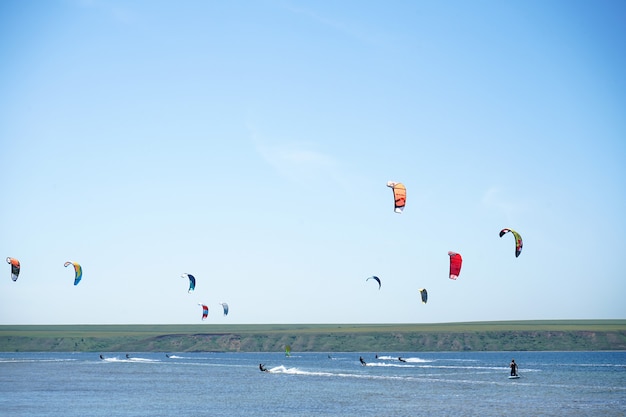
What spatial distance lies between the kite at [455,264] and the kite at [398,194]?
6.90 metres

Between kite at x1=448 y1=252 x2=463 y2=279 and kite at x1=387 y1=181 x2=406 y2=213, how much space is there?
22.7ft

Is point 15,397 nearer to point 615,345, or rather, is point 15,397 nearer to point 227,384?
point 227,384

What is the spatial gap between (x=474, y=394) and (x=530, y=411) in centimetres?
1266

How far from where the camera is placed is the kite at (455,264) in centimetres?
5312

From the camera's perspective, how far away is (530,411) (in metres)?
47.5

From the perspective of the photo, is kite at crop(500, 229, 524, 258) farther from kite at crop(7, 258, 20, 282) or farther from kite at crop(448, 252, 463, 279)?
kite at crop(7, 258, 20, 282)

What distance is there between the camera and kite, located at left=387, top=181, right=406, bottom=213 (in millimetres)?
48287

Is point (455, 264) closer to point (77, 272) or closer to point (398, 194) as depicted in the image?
point (398, 194)

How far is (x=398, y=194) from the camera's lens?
48.9 meters

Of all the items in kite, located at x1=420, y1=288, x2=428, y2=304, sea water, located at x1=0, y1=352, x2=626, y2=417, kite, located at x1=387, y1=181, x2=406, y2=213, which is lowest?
sea water, located at x1=0, y1=352, x2=626, y2=417

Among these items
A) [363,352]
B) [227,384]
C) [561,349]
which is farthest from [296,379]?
[561,349]

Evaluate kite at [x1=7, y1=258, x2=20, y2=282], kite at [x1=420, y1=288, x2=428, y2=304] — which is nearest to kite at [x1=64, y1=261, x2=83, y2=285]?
kite at [x1=7, y1=258, x2=20, y2=282]

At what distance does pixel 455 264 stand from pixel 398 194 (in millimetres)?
7691

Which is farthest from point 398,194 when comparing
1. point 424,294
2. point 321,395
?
point 424,294
